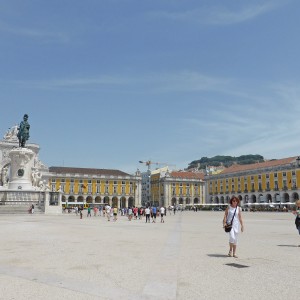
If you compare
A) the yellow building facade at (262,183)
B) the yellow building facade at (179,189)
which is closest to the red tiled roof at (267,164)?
the yellow building facade at (262,183)

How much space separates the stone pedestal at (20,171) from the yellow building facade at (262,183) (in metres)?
57.1

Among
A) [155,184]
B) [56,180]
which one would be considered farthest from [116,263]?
[155,184]

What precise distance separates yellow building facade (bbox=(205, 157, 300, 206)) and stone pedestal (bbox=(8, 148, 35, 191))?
5706 cm

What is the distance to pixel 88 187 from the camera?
389 feet

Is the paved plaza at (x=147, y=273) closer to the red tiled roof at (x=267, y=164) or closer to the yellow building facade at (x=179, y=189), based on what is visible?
the red tiled roof at (x=267, y=164)

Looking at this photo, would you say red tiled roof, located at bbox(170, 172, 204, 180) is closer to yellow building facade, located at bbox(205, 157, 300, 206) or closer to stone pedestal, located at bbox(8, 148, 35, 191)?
yellow building facade, located at bbox(205, 157, 300, 206)

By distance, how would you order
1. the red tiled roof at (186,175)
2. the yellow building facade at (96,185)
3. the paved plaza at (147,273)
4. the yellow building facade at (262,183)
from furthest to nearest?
1. the red tiled roof at (186,175)
2. the yellow building facade at (96,185)
3. the yellow building facade at (262,183)
4. the paved plaza at (147,273)

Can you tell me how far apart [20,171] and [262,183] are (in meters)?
76.3

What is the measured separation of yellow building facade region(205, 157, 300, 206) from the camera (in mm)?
93500

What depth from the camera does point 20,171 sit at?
40062 millimetres

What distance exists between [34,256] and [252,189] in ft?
329

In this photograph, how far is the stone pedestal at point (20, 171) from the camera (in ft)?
130

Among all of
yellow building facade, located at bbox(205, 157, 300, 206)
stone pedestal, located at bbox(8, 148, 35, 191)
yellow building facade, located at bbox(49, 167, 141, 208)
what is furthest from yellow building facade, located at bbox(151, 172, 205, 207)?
stone pedestal, located at bbox(8, 148, 35, 191)

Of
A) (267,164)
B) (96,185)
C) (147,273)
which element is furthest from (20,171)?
(96,185)
